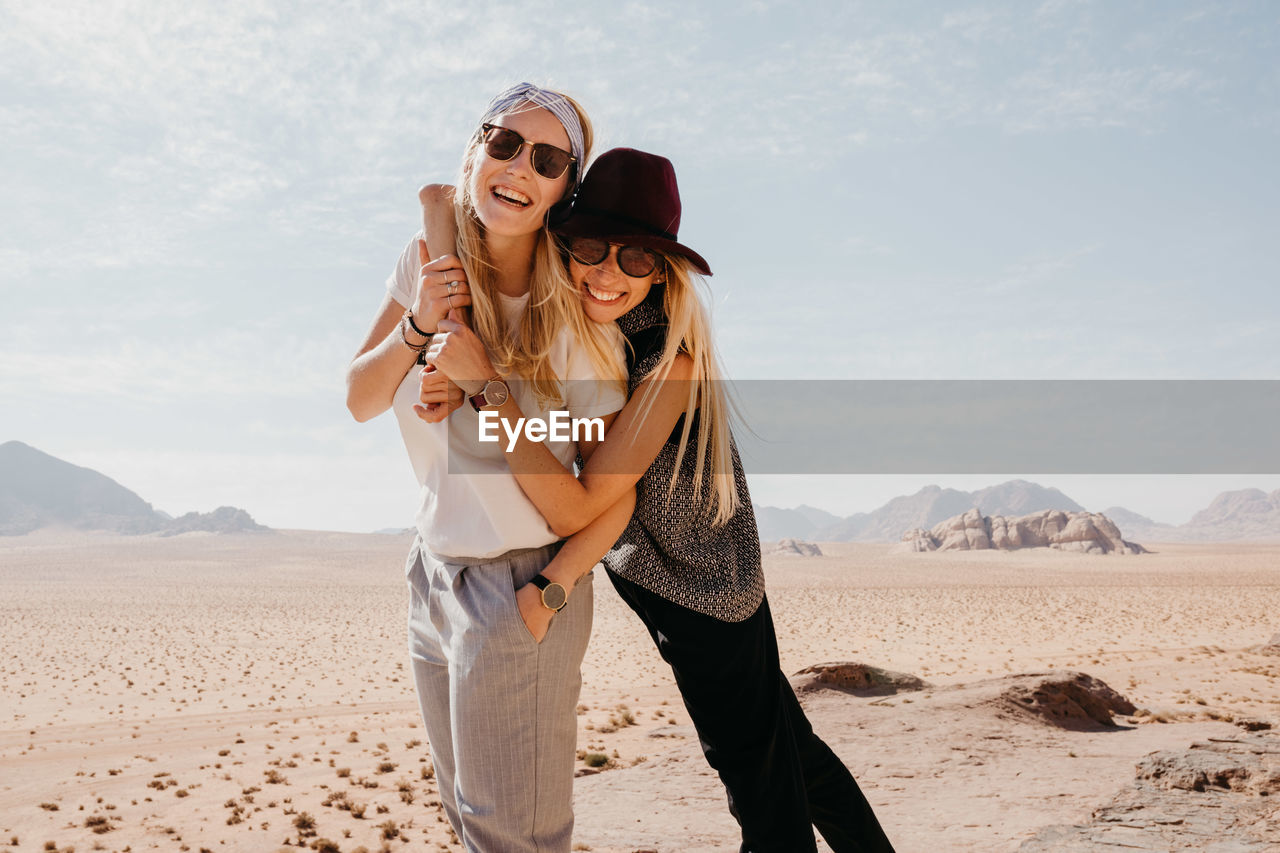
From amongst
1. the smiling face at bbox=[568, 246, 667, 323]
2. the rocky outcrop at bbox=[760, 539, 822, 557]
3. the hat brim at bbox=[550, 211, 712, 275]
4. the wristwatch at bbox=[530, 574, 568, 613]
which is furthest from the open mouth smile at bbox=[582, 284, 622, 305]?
the rocky outcrop at bbox=[760, 539, 822, 557]

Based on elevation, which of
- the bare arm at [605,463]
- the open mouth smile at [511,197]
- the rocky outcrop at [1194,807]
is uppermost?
the open mouth smile at [511,197]

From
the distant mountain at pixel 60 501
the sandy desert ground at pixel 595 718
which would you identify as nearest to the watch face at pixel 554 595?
the sandy desert ground at pixel 595 718

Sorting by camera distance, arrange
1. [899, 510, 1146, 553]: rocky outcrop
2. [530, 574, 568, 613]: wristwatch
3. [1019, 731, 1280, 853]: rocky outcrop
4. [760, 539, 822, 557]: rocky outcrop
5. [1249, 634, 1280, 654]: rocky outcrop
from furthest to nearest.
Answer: [760, 539, 822, 557]: rocky outcrop < [899, 510, 1146, 553]: rocky outcrop < [1249, 634, 1280, 654]: rocky outcrop < [1019, 731, 1280, 853]: rocky outcrop < [530, 574, 568, 613]: wristwatch

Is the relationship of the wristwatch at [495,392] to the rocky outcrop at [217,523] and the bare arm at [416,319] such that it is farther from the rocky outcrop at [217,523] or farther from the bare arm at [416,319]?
the rocky outcrop at [217,523]

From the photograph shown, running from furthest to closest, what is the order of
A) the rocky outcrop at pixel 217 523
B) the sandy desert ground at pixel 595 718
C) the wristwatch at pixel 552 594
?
1. the rocky outcrop at pixel 217 523
2. the sandy desert ground at pixel 595 718
3. the wristwatch at pixel 552 594

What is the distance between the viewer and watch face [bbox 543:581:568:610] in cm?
175

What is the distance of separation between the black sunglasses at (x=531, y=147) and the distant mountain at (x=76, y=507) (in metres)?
132

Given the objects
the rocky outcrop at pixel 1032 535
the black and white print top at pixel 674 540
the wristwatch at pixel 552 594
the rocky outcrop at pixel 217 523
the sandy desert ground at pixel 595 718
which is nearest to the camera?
the wristwatch at pixel 552 594

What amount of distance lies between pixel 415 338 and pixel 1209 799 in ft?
15.2

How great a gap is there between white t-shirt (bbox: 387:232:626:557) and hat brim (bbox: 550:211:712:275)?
0.61 feet

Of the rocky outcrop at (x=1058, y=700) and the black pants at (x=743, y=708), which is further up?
the black pants at (x=743, y=708)

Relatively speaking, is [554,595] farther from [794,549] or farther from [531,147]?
[794,549]

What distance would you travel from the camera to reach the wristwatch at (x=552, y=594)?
5.73 feet

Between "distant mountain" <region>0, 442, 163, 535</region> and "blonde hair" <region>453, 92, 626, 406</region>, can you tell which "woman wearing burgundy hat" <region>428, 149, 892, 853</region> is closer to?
"blonde hair" <region>453, 92, 626, 406</region>
